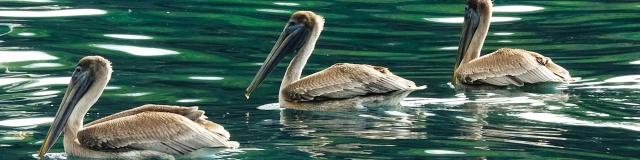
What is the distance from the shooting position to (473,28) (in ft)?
52.1

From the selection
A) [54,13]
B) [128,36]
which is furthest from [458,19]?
[54,13]

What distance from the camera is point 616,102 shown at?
12.9 meters

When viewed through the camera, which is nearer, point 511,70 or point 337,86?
point 337,86

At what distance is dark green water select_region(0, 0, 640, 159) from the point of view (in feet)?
37.0

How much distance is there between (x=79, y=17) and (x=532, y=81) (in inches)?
266

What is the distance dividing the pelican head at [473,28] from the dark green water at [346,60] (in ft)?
0.87

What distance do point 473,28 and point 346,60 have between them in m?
1.46

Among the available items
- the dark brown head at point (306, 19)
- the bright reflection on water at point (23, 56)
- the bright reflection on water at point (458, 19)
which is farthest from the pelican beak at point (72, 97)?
the bright reflection on water at point (458, 19)

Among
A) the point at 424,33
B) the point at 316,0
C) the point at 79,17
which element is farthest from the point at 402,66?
the point at 316,0

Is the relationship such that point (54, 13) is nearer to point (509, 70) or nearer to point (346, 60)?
point (346, 60)

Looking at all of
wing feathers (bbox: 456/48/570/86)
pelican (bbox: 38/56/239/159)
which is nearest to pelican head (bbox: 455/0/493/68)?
wing feathers (bbox: 456/48/570/86)

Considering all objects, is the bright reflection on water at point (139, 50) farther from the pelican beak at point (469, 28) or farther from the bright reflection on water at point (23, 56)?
the pelican beak at point (469, 28)

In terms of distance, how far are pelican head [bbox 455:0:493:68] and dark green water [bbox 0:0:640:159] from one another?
0.27 meters

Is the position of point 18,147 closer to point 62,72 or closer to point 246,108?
point 246,108
